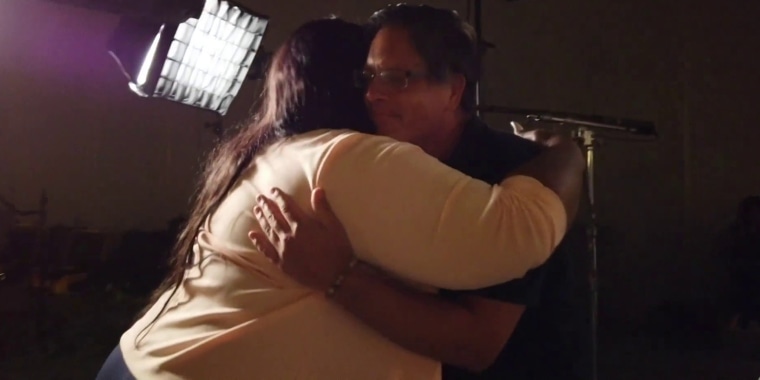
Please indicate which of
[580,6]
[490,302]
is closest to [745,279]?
[580,6]

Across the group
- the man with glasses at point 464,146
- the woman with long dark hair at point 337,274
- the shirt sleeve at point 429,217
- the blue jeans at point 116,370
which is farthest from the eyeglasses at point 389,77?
the blue jeans at point 116,370

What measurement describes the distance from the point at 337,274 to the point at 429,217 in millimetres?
133

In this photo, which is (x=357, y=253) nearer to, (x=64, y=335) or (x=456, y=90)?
(x=456, y=90)

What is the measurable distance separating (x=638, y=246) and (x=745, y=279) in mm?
504

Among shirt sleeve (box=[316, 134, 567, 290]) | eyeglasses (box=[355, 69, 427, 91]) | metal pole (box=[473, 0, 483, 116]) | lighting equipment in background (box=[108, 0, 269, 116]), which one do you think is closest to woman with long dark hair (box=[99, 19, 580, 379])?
shirt sleeve (box=[316, 134, 567, 290])

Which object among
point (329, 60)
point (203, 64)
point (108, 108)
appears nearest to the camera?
point (329, 60)

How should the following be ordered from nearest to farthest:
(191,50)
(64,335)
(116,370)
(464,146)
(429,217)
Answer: (429,217) → (116,370) → (464,146) → (191,50) → (64,335)

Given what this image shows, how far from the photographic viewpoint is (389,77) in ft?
Result: 3.42

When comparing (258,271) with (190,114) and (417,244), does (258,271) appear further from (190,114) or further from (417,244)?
(190,114)

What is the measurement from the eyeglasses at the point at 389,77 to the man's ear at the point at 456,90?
7 centimetres

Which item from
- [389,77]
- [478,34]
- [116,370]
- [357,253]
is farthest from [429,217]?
[478,34]

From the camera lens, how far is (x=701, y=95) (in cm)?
350

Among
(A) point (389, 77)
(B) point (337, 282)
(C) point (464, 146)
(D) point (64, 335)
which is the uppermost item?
(A) point (389, 77)

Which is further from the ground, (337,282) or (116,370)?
(337,282)
